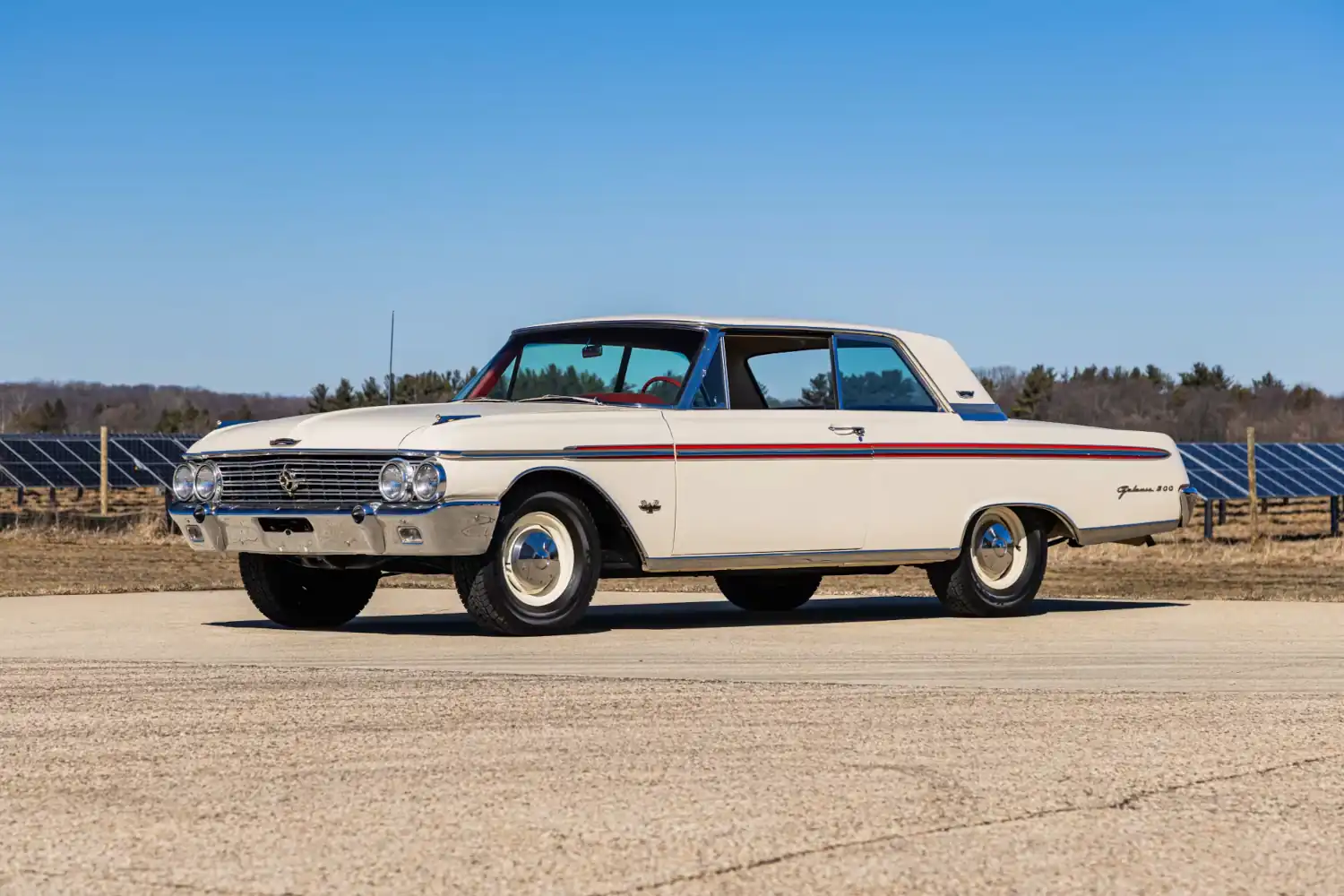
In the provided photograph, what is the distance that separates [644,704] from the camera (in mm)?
6355

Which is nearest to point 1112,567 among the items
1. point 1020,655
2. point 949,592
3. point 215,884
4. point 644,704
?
point 949,592

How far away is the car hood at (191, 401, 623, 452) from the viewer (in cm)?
886

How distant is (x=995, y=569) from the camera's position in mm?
11125

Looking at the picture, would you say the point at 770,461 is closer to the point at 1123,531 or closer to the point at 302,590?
the point at 302,590

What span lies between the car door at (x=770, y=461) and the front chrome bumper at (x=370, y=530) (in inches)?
48.8

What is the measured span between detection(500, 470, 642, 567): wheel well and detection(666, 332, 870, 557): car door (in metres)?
0.25

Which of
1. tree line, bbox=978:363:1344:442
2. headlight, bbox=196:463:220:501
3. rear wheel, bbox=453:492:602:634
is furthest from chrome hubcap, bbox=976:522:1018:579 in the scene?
tree line, bbox=978:363:1344:442

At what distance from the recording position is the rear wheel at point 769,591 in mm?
11906

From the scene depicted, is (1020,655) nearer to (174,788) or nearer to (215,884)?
(174,788)

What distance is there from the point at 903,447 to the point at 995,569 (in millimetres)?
1134

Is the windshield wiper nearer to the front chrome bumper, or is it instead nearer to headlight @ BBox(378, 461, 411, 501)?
the front chrome bumper

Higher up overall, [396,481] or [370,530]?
[396,481]

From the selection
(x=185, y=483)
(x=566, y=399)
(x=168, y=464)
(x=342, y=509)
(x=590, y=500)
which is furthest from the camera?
(x=168, y=464)

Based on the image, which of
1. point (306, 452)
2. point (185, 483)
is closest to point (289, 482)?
point (306, 452)
